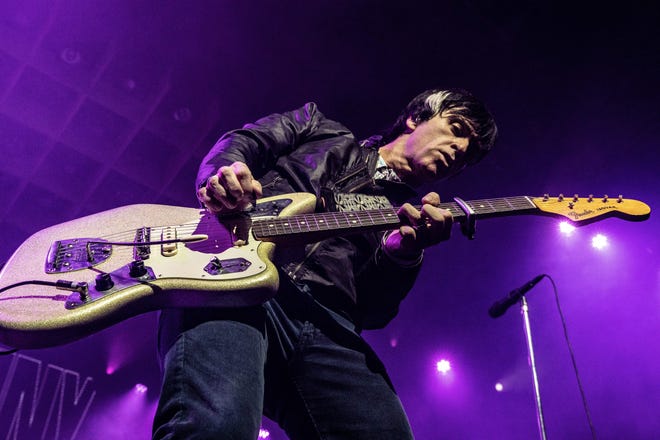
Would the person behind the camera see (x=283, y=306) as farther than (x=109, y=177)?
No

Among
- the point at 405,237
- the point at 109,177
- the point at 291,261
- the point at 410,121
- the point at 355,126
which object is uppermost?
the point at 355,126

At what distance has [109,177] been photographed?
15.2 feet

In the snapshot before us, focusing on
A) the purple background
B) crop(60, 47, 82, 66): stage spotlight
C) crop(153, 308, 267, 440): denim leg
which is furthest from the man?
crop(60, 47, 82, 66): stage spotlight

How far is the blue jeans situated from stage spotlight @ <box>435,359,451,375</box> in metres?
6.13

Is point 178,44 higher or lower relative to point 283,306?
higher

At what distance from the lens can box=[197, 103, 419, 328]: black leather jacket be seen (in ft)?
5.74

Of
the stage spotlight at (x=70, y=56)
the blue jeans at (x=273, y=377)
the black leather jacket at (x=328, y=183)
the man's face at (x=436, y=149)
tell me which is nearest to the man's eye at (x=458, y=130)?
the man's face at (x=436, y=149)

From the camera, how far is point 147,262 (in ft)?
4.49

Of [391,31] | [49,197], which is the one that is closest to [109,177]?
[49,197]

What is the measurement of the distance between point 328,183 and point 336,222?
504mm

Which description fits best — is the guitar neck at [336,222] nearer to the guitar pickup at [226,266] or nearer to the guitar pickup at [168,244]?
the guitar pickup at [226,266]

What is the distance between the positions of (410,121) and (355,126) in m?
1.82

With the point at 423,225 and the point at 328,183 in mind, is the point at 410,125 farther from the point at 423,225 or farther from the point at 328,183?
the point at 423,225

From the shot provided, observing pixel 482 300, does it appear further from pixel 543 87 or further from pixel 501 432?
pixel 543 87
